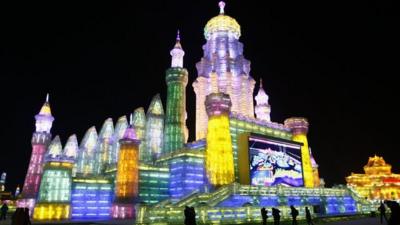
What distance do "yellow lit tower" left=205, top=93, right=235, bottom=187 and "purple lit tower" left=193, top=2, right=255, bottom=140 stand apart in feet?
53.1

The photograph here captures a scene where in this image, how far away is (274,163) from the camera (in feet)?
182

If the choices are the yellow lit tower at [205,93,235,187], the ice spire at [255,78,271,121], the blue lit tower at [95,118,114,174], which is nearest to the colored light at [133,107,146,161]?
the blue lit tower at [95,118,114,174]

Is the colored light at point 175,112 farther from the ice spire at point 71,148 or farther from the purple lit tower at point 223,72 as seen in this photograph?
the ice spire at point 71,148

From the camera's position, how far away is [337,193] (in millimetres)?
54312

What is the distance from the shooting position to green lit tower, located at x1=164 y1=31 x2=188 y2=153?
67.3 m

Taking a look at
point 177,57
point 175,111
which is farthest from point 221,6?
point 175,111

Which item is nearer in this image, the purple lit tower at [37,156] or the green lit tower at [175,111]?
the purple lit tower at [37,156]

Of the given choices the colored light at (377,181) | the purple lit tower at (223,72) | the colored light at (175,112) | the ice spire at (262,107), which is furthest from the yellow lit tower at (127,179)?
the colored light at (377,181)

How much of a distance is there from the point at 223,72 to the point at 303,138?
74.0 ft

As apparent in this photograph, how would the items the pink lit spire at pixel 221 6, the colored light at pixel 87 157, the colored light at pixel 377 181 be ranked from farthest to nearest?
1. the colored light at pixel 377 181
2. the pink lit spire at pixel 221 6
3. the colored light at pixel 87 157

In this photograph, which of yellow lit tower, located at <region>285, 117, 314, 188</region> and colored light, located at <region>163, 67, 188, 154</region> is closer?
yellow lit tower, located at <region>285, 117, 314, 188</region>

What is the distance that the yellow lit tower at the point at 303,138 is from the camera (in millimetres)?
64562

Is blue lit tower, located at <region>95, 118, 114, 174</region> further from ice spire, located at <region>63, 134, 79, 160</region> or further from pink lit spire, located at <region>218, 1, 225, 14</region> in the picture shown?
pink lit spire, located at <region>218, 1, 225, 14</region>

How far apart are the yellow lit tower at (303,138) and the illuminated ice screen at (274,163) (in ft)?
13.1
